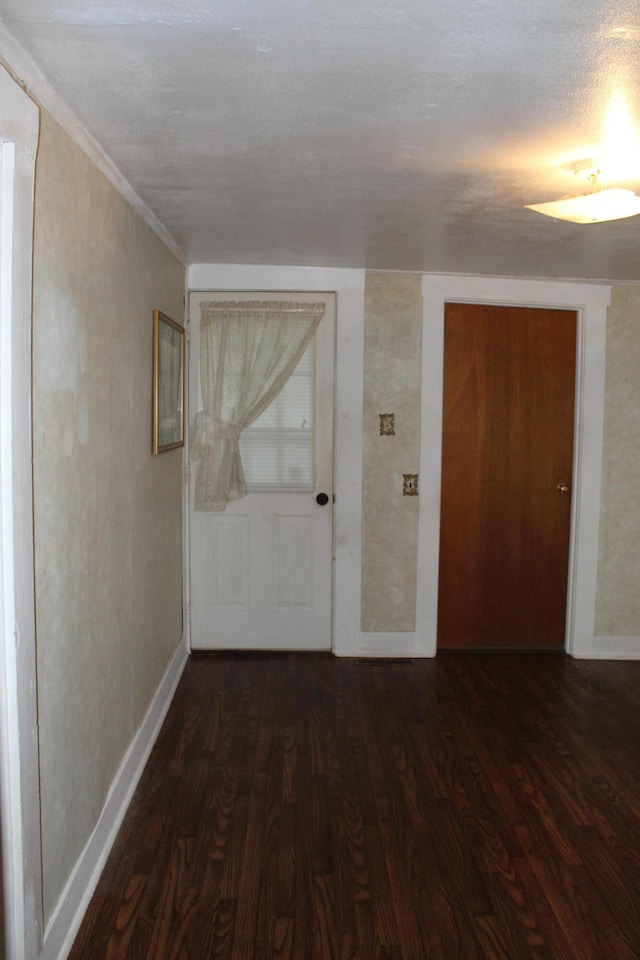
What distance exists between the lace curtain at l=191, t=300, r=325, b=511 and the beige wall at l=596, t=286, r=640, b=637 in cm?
174

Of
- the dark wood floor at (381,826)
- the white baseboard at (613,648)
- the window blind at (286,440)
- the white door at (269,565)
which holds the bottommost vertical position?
the dark wood floor at (381,826)

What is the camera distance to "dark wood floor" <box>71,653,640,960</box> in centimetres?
215

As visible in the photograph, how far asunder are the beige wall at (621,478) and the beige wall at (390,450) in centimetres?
113

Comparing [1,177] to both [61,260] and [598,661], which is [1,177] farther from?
[598,661]

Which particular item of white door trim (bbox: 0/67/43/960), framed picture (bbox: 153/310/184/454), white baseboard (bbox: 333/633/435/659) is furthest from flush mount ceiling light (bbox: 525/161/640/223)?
white baseboard (bbox: 333/633/435/659)

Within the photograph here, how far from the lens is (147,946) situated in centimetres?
208

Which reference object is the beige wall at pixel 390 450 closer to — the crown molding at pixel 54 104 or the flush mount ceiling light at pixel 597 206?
A: the crown molding at pixel 54 104

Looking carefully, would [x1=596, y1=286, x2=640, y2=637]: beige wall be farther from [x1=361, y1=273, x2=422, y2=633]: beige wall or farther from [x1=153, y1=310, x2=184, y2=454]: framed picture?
[x1=153, y1=310, x2=184, y2=454]: framed picture

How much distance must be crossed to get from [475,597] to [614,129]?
9.81ft

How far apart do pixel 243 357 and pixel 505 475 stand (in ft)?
5.48

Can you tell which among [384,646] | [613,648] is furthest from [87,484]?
[613,648]

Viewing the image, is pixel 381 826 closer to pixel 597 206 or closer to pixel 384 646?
pixel 384 646

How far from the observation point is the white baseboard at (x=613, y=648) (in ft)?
15.0

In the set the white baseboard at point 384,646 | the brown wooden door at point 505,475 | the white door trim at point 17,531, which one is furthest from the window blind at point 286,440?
the white door trim at point 17,531
